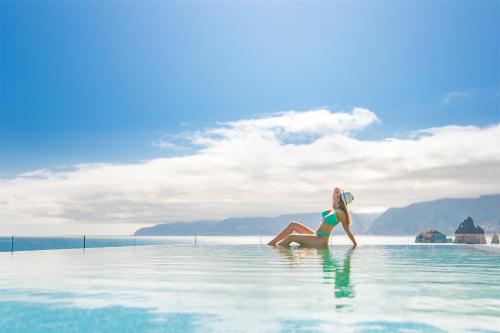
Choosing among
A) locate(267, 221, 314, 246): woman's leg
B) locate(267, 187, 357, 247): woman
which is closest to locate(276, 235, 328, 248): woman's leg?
locate(267, 187, 357, 247): woman

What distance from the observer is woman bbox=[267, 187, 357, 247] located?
18484 millimetres

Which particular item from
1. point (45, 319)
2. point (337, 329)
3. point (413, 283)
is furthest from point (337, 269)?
point (45, 319)

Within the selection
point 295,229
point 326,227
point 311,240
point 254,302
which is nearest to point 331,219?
point 326,227

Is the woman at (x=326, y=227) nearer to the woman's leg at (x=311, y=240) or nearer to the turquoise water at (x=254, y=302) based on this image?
the woman's leg at (x=311, y=240)

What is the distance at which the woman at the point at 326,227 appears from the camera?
18484 millimetres

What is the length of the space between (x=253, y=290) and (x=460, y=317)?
3.03 meters

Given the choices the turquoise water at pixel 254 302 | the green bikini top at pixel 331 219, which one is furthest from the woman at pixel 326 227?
the turquoise water at pixel 254 302

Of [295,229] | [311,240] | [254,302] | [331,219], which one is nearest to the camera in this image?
[254,302]

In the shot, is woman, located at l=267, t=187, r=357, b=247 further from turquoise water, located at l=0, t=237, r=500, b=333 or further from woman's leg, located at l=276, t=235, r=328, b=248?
turquoise water, located at l=0, t=237, r=500, b=333

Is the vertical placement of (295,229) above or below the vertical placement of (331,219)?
below

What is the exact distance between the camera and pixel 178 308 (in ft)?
18.1

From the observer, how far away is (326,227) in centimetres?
1925

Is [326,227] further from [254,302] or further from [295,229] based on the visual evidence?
[254,302]

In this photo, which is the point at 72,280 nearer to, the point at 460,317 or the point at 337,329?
the point at 337,329
